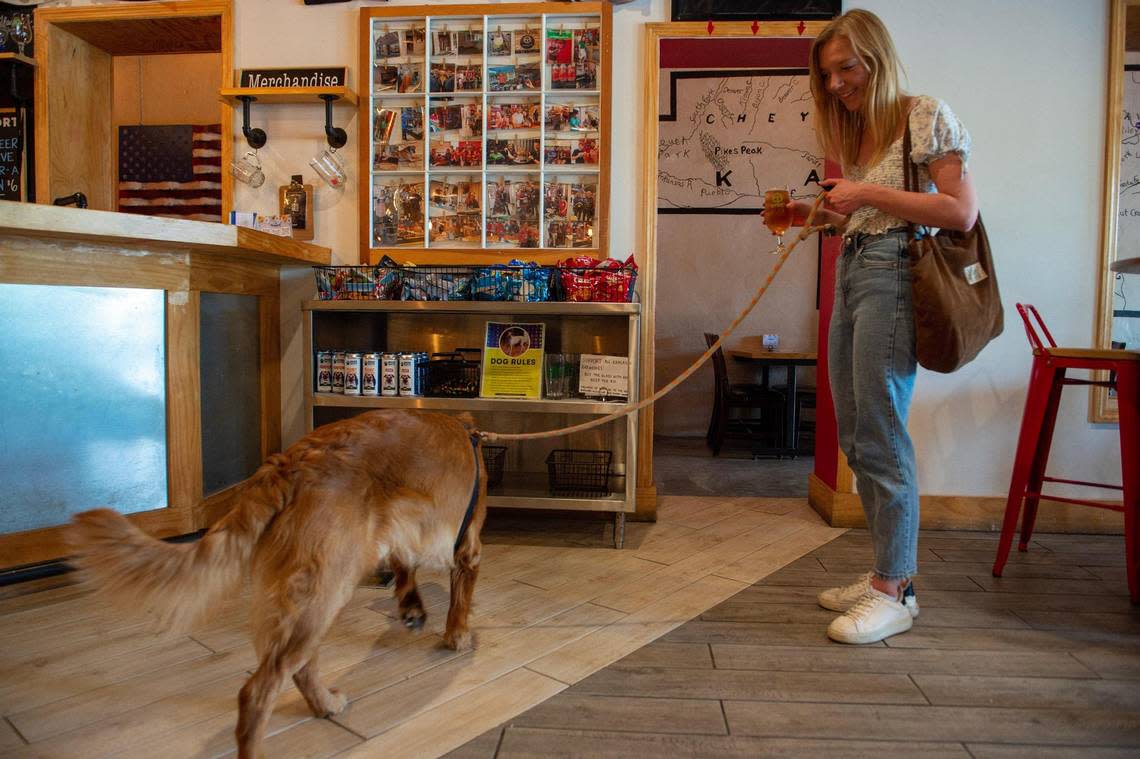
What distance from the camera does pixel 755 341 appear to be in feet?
19.1

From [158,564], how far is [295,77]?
2.64 meters

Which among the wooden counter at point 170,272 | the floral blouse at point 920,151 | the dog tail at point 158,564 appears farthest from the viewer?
the wooden counter at point 170,272

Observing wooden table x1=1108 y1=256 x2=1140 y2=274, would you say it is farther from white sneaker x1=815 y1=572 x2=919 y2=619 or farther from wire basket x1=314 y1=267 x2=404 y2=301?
wire basket x1=314 y1=267 x2=404 y2=301

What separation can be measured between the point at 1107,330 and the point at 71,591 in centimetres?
392

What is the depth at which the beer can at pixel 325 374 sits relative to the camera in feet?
9.40

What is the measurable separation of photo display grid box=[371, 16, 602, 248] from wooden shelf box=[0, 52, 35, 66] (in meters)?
1.63

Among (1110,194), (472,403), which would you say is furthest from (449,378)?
(1110,194)

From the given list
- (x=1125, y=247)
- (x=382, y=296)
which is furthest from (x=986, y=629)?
(x=382, y=296)

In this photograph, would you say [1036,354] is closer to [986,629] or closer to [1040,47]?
[986,629]

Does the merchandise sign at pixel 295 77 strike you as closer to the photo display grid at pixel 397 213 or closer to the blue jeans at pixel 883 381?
the photo display grid at pixel 397 213

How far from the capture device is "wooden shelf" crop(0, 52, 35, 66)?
3238mm

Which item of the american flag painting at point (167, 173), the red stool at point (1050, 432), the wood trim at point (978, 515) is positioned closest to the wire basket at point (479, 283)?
the wood trim at point (978, 515)

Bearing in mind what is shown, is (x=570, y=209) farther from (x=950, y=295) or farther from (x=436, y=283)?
(x=950, y=295)

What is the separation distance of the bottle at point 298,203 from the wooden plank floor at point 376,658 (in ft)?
5.53
